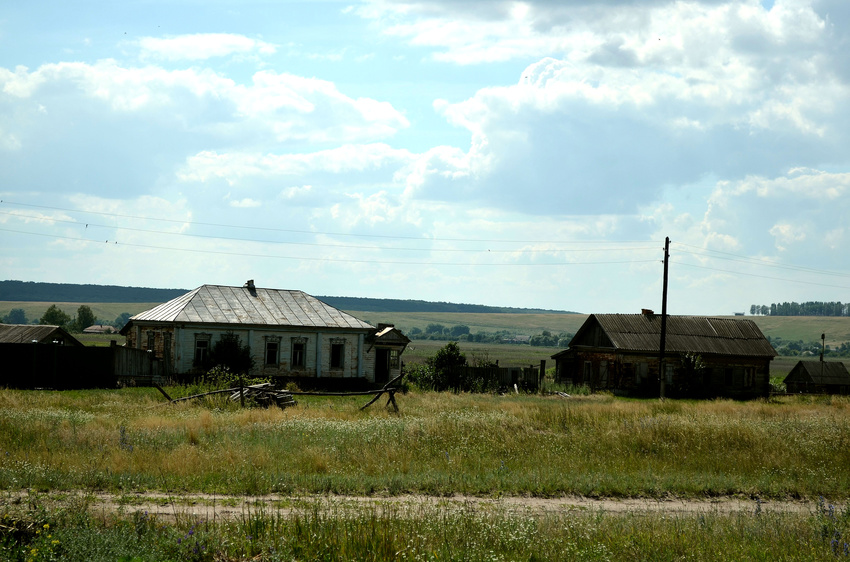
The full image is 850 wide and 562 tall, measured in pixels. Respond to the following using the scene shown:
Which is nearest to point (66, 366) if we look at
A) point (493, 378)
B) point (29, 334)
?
point (29, 334)

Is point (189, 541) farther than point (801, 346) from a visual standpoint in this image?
No

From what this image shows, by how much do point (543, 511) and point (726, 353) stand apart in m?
39.2

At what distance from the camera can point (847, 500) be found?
1232 centimetres

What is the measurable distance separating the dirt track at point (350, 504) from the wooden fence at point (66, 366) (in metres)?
22.3

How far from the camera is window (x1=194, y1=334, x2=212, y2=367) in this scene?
35375 millimetres

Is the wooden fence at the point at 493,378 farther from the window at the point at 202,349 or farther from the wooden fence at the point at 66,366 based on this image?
the wooden fence at the point at 66,366

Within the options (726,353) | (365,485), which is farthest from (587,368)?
(365,485)

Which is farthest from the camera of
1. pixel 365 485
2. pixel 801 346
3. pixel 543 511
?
pixel 801 346

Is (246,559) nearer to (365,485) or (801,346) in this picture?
(365,485)

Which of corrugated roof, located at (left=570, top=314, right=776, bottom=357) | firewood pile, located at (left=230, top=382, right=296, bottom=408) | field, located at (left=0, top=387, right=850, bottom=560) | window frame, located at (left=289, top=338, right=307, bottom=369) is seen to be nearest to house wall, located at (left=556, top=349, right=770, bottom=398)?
corrugated roof, located at (left=570, top=314, right=776, bottom=357)

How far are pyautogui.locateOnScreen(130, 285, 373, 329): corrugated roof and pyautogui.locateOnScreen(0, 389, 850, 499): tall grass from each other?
15652 millimetres

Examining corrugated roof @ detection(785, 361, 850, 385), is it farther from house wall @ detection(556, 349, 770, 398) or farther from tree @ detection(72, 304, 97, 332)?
tree @ detection(72, 304, 97, 332)

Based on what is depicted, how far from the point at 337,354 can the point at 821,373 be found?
33021 millimetres

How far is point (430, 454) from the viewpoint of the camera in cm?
1491
